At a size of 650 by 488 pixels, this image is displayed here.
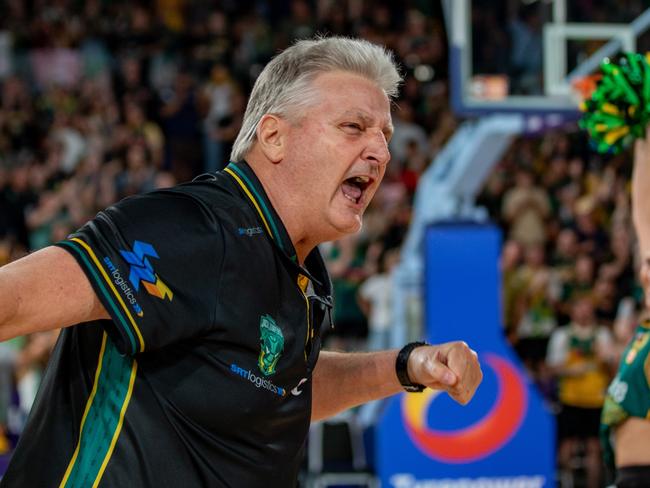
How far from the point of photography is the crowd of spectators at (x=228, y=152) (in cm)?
1038

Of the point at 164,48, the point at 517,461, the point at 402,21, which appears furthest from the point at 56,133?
the point at 517,461

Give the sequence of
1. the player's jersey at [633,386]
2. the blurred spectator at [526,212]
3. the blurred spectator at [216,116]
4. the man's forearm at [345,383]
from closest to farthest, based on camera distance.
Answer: the man's forearm at [345,383]
the player's jersey at [633,386]
the blurred spectator at [526,212]
the blurred spectator at [216,116]

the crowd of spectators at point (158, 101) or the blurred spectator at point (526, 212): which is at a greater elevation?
the crowd of spectators at point (158, 101)

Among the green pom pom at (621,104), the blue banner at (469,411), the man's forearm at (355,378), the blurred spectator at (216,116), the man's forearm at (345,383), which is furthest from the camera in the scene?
the blurred spectator at (216,116)

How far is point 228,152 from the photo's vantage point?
1294 cm

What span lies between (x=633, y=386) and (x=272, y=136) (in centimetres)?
203

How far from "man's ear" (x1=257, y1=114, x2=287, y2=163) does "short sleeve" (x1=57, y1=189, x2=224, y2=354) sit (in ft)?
1.03

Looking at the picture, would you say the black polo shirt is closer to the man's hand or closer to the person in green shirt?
the man's hand

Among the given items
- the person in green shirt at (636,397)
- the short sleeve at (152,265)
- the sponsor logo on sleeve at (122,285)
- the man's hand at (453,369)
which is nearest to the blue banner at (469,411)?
the person in green shirt at (636,397)

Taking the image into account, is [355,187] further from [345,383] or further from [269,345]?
[345,383]

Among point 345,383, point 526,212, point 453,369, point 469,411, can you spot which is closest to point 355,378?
point 345,383

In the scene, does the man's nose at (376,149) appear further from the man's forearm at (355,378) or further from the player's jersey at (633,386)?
the player's jersey at (633,386)

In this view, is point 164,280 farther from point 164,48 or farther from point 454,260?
point 164,48

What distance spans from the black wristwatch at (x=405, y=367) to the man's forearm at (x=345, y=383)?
0.25 feet
